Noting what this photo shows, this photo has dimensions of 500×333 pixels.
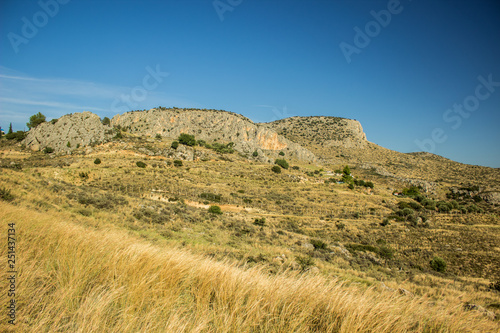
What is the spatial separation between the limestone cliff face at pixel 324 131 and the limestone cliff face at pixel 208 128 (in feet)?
67.4

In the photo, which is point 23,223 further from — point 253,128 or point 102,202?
point 253,128

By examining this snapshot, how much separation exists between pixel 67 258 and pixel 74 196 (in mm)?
17650

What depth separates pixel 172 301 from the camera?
8.57 feet

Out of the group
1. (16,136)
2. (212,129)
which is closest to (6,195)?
(16,136)

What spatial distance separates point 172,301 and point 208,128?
Answer: 10732 cm

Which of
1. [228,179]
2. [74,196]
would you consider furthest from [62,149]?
[74,196]

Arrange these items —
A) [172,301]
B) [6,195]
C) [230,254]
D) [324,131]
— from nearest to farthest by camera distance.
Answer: [172,301]
[6,195]
[230,254]
[324,131]

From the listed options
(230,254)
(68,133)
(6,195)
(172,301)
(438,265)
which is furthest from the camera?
(68,133)

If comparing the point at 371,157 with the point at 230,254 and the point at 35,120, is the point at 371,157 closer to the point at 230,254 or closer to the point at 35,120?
the point at 230,254

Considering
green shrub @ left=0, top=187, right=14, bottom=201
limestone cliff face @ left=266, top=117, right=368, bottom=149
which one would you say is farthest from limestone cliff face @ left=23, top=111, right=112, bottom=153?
limestone cliff face @ left=266, top=117, right=368, bottom=149

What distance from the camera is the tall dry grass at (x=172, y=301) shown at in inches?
85.8

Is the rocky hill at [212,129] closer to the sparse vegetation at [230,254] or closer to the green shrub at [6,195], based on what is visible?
the sparse vegetation at [230,254]

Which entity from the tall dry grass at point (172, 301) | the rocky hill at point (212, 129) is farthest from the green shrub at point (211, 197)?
the rocky hill at point (212, 129)

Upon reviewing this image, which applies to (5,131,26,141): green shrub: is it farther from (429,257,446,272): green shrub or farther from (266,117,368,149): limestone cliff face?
(266,117,368,149): limestone cliff face
